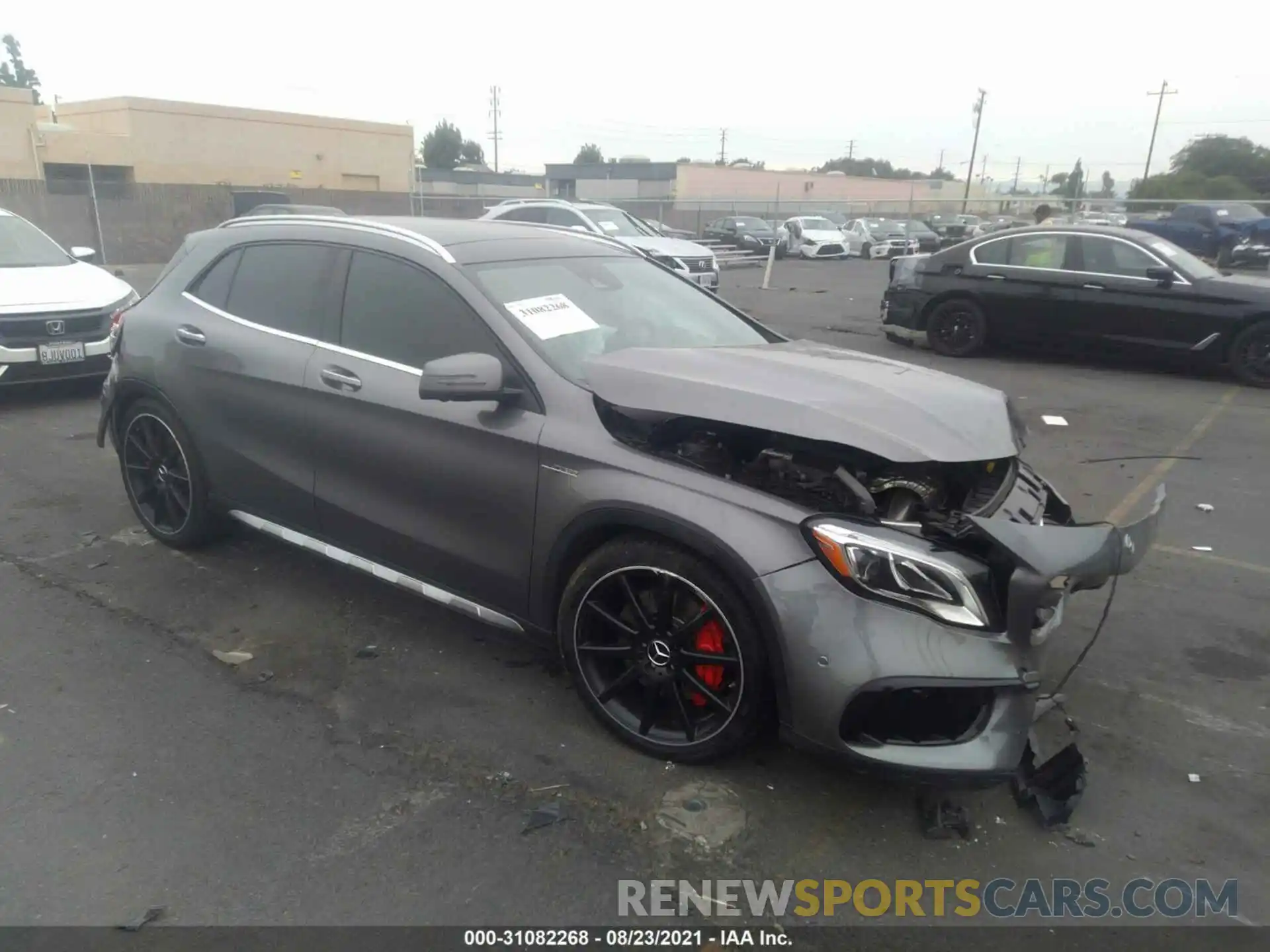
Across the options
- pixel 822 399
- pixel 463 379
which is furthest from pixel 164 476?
pixel 822 399

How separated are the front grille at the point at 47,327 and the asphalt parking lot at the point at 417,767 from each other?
3.42 m

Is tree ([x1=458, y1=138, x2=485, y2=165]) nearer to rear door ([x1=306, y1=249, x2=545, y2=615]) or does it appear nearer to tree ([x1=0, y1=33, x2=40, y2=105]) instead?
tree ([x1=0, y1=33, x2=40, y2=105])

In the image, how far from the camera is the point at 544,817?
2867 millimetres

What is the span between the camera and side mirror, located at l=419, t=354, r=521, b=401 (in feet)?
10.4

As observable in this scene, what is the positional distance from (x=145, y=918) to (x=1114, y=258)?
10586 millimetres

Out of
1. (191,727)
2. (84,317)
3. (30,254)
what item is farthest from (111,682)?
(30,254)

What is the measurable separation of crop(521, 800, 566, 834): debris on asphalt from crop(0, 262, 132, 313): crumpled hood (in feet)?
23.1

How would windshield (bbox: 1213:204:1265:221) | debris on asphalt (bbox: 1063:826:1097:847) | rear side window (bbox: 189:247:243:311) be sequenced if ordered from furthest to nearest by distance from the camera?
windshield (bbox: 1213:204:1265:221), rear side window (bbox: 189:247:243:311), debris on asphalt (bbox: 1063:826:1097:847)

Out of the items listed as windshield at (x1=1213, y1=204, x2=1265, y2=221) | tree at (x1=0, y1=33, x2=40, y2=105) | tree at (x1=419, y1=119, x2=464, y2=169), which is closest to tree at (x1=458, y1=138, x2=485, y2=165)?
tree at (x1=419, y1=119, x2=464, y2=169)

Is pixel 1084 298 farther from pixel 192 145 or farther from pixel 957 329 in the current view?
pixel 192 145

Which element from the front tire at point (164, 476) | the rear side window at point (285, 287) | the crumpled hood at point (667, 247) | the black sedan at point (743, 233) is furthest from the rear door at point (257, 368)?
the black sedan at point (743, 233)

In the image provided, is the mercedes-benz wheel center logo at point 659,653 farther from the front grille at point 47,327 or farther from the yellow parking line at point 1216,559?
the front grille at point 47,327

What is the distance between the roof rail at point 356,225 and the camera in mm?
3729

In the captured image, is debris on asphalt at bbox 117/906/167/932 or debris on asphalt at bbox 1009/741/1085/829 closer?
debris on asphalt at bbox 117/906/167/932
